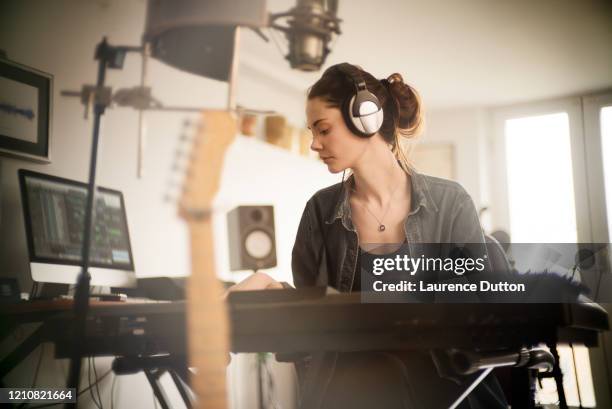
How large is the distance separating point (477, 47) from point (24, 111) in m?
1.47

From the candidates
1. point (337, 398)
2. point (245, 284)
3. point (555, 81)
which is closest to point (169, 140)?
point (245, 284)

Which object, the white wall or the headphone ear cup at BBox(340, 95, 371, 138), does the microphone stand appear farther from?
the headphone ear cup at BBox(340, 95, 371, 138)

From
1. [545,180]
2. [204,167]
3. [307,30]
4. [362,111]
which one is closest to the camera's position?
[204,167]

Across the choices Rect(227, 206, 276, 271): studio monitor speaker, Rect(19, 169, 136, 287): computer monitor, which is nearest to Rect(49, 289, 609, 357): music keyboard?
Rect(19, 169, 136, 287): computer monitor

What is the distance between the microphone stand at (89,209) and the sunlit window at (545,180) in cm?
111

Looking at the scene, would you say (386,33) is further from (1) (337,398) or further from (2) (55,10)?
(1) (337,398)

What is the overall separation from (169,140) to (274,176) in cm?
88

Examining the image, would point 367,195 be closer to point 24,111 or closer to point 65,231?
point 65,231

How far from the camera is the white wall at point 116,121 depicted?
1.32 metres

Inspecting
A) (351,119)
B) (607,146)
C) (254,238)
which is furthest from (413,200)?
(254,238)

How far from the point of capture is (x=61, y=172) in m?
1.61

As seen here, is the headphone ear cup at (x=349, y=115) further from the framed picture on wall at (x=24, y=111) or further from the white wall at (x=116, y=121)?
the framed picture on wall at (x=24, y=111)

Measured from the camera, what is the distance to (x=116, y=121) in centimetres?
166

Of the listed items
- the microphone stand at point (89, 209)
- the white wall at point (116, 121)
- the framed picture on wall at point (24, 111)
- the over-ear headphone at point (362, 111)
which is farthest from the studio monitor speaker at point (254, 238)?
the microphone stand at point (89, 209)
